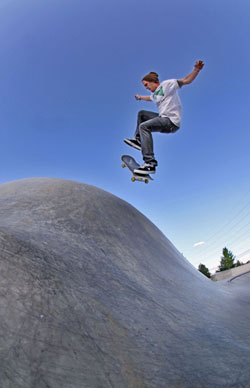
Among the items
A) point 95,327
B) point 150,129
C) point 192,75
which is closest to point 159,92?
point 192,75

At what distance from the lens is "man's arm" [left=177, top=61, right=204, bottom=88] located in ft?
15.1

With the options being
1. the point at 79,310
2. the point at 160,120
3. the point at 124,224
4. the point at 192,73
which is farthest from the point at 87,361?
the point at 192,73

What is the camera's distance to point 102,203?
3.74 meters

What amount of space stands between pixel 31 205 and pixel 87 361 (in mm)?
2116

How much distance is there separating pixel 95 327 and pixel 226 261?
51.5m

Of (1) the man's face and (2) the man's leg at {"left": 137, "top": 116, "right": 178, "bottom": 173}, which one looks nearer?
(2) the man's leg at {"left": 137, "top": 116, "right": 178, "bottom": 173}

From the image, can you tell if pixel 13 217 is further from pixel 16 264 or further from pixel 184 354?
pixel 184 354

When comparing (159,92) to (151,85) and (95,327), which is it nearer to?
(151,85)

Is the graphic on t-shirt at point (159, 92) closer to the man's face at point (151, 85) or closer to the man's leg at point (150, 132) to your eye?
the man's face at point (151, 85)

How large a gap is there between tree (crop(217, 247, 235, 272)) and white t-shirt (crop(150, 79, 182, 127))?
154ft

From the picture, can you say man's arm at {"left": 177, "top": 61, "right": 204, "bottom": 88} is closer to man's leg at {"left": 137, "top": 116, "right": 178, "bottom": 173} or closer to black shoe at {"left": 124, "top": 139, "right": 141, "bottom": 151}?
man's leg at {"left": 137, "top": 116, "right": 178, "bottom": 173}

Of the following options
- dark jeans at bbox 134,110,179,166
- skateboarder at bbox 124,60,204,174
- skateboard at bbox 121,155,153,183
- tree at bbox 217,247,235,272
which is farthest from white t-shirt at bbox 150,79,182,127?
tree at bbox 217,247,235,272

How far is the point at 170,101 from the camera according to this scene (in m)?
4.78

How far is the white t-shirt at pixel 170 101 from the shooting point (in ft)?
15.7
